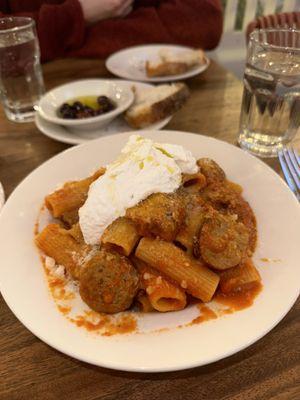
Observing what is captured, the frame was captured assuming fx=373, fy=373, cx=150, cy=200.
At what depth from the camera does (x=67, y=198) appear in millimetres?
1065

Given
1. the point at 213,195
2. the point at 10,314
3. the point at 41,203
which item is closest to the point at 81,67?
the point at 41,203

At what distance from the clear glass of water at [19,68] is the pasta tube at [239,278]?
126 centimetres

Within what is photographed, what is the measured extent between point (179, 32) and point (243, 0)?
70.8 inches

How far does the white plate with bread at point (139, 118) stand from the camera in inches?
60.4

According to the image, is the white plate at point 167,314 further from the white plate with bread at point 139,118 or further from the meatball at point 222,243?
the white plate with bread at point 139,118

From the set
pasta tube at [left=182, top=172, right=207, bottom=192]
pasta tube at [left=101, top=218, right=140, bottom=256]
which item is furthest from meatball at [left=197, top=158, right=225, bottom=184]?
pasta tube at [left=101, top=218, right=140, bottom=256]

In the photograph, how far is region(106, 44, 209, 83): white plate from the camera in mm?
1973

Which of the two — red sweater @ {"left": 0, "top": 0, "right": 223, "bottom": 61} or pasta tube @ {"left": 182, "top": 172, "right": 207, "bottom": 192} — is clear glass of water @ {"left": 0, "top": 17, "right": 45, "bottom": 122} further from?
pasta tube @ {"left": 182, "top": 172, "right": 207, "bottom": 192}

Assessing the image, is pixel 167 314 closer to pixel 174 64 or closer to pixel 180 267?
pixel 180 267

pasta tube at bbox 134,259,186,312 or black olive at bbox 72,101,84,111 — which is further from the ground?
black olive at bbox 72,101,84,111

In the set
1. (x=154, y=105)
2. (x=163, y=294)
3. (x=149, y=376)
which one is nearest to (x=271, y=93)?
(x=154, y=105)

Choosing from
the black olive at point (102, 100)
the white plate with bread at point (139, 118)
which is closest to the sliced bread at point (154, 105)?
the white plate with bread at point (139, 118)

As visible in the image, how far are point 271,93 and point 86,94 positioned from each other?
2.77 ft

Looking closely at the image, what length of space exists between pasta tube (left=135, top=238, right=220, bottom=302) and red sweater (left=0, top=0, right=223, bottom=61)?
174cm
